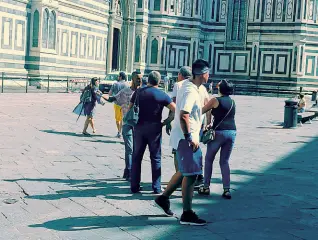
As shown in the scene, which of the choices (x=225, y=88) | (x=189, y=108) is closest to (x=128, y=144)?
(x=225, y=88)

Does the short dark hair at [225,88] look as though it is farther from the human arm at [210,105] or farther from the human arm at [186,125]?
the human arm at [186,125]

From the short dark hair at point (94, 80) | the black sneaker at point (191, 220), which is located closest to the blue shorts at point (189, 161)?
the black sneaker at point (191, 220)

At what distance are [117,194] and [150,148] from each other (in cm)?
68

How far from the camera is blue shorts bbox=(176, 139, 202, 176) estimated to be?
514cm

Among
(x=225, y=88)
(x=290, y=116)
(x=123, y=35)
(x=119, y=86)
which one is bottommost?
(x=290, y=116)

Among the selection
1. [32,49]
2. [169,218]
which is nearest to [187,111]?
[169,218]

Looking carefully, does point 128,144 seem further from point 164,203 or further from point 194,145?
point 194,145

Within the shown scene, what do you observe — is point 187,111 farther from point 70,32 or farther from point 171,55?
point 171,55

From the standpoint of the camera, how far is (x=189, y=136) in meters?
5.06

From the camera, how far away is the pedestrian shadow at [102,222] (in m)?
4.90

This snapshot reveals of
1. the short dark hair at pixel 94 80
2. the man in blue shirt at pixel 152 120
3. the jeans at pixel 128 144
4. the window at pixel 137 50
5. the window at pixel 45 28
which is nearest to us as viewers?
the man in blue shirt at pixel 152 120

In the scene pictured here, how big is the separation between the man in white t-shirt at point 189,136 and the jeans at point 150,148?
3.25ft

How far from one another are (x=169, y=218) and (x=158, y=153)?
111cm

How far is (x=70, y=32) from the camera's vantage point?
98.1 ft
